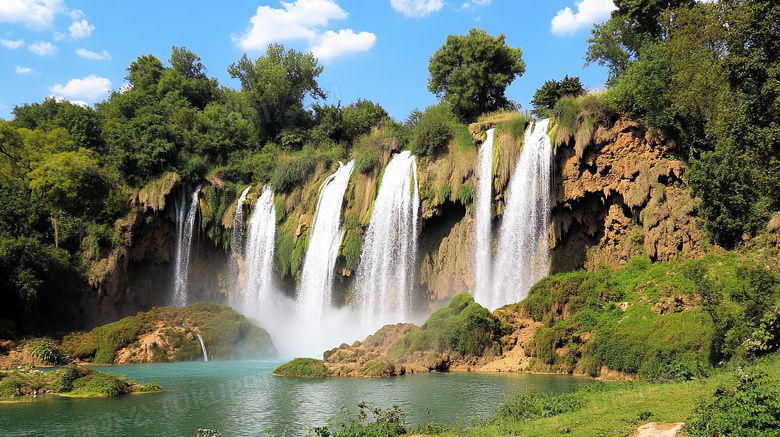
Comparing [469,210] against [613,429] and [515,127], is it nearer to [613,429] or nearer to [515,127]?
[515,127]

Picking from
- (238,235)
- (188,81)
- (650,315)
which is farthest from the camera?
(188,81)

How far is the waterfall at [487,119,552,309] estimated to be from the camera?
2520cm

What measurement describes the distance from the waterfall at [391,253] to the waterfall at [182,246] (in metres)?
14.2

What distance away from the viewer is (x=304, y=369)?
770 inches

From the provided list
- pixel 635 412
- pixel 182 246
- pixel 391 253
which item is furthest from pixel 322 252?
pixel 635 412

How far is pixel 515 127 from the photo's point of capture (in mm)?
→ 27047

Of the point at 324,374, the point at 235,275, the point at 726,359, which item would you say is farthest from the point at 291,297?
the point at 726,359

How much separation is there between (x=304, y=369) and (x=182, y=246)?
72.8 ft

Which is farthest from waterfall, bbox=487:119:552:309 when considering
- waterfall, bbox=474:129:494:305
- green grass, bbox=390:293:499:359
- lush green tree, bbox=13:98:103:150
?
lush green tree, bbox=13:98:103:150

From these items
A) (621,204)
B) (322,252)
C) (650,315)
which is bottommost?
(650,315)

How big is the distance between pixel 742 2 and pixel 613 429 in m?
17.7

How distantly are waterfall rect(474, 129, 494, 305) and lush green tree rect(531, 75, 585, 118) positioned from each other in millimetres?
3204

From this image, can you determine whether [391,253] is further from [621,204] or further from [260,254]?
[621,204]

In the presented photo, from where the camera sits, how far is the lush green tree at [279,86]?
47875mm
